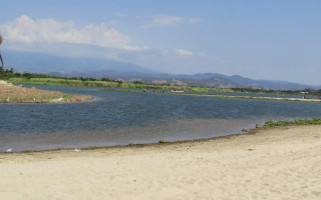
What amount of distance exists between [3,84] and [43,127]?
3882 cm

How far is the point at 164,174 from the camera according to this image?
→ 13.9 metres

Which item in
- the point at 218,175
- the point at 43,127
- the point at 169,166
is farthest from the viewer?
the point at 43,127

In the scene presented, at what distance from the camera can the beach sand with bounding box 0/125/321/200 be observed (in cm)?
1130

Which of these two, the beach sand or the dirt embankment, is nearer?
the beach sand

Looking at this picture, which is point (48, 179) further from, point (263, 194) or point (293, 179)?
point (293, 179)

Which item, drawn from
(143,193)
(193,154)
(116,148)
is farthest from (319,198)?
(116,148)

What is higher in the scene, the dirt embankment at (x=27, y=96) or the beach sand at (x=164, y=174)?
the dirt embankment at (x=27, y=96)

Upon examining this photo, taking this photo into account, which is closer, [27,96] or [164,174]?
[164,174]

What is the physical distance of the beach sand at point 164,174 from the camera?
445 inches

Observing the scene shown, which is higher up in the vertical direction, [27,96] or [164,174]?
[27,96]

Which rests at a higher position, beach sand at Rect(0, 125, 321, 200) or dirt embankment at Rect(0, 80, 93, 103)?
dirt embankment at Rect(0, 80, 93, 103)

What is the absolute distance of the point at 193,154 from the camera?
18.8 meters

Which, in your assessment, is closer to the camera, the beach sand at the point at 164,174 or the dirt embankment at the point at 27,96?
the beach sand at the point at 164,174

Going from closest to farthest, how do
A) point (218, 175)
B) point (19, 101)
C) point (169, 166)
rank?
point (218, 175), point (169, 166), point (19, 101)
